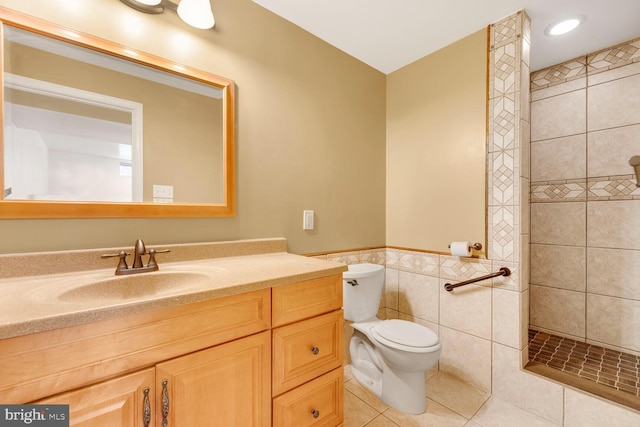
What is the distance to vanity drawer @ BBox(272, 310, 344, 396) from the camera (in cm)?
97

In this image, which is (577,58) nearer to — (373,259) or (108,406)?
(373,259)

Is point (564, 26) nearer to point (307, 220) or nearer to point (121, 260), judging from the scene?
point (307, 220)

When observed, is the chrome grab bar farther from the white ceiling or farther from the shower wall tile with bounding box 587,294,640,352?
the white ceiling

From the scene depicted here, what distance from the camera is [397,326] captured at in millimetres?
→ 1641

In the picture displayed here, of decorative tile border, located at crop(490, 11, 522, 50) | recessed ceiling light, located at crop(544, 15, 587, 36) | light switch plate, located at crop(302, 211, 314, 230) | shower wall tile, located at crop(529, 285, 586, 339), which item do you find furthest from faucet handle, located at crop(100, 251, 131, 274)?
shower wall tile, located at crop(529, 285, 586, 339)

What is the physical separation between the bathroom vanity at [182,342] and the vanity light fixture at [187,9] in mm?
1043

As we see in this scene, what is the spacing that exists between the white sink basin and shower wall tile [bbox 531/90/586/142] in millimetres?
2670

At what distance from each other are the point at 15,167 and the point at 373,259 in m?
1.98

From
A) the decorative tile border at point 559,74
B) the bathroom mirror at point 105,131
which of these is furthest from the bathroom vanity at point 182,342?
the decorative tile border at point 559,74

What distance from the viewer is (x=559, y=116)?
209 centimetres

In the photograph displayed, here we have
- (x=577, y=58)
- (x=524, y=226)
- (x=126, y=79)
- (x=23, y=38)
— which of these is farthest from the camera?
(x=577, y=58)

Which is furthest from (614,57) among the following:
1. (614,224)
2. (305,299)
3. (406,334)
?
(305,299)

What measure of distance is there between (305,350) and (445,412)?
3.47 feet

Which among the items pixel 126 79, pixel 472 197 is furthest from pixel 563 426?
pixel 126 79
